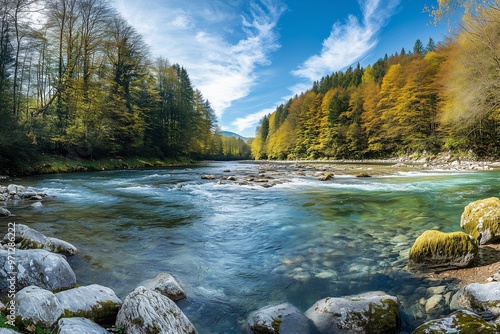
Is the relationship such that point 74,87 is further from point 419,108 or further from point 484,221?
point 419,108

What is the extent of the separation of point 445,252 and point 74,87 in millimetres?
28882

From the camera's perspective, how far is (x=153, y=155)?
37.5 metres

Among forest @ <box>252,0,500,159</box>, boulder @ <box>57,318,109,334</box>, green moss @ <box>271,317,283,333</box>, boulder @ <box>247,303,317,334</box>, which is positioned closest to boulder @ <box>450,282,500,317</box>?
boulder @ <box>247,303,317,334</box>

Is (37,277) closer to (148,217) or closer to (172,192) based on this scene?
(148,217)

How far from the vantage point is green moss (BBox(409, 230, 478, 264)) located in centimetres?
433

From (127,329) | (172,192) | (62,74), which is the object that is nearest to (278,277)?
(127,329)

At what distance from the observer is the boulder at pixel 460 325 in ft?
8.07

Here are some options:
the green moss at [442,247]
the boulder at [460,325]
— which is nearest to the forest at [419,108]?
the green moss at [442,247]

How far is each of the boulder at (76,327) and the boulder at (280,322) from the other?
5.10ft

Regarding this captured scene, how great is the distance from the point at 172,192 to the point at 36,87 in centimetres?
2263

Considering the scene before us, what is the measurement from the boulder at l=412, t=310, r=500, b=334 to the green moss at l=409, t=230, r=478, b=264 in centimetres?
190

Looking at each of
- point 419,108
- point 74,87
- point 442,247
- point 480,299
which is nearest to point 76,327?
point 480,299

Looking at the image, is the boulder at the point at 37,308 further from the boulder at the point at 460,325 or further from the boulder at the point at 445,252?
the boulder at the point at 445,252

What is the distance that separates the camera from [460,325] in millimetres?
2551
